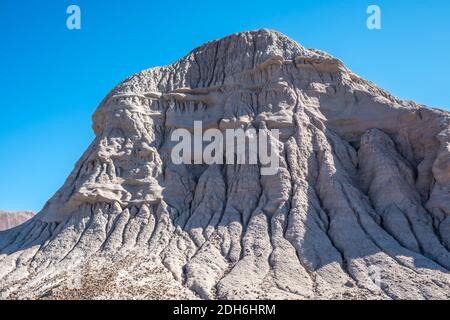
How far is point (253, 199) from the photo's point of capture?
37.0 metres

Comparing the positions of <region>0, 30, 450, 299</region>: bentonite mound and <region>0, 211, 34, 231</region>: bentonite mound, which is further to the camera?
<region>0, 211, 34, 231</region>: bentonite mound

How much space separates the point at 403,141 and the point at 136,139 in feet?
69.8

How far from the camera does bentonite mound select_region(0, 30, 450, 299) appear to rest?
98.8 feet

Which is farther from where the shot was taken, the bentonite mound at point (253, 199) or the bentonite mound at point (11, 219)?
the bentonite mound at point (11, 219)

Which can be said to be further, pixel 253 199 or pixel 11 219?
pixel 11 219

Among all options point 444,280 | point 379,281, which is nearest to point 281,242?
point 379,281

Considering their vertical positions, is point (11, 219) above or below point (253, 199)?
below

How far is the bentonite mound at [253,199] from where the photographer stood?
98.8ft

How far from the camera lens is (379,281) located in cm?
2884

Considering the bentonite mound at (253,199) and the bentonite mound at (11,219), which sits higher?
the bentonite mound at (253,199)

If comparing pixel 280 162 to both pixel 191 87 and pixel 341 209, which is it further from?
pixel 191 87

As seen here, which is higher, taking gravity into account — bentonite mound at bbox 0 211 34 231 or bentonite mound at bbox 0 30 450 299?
bentonite mound at bbox 0 30 450 299

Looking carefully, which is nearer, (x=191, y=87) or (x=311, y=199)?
(x=311, y=199)
